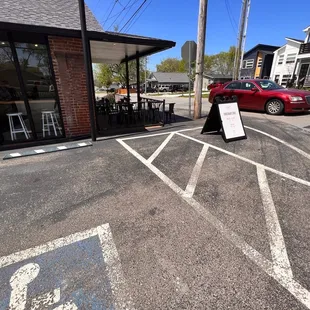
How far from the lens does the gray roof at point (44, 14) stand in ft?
15.3

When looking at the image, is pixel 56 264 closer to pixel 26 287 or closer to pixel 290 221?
pixel 26 287

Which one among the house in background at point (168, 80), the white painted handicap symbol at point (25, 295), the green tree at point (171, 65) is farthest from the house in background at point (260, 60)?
the green tree at point (171, 65)

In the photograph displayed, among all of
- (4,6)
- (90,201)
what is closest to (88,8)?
(4,6)

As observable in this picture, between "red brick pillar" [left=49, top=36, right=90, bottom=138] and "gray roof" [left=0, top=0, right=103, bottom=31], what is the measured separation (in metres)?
0.43

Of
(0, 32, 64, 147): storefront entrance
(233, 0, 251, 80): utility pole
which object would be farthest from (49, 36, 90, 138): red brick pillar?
(233, 0, 251, 80): utility pole

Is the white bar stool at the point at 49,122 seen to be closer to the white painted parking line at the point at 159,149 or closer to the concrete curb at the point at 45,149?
the concrete curb at the point at 45,149

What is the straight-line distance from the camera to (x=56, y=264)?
185cm

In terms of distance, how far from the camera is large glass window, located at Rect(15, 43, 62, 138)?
5.03 m

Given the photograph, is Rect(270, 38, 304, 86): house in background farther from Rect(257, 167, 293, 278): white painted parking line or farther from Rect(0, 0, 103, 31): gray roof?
Rect(257, 167, 293, 278): white painted parking line

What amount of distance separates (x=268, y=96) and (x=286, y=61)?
22.4 m

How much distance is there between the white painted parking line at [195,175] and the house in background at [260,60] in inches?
1233

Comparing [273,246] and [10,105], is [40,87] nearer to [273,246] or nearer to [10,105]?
[10,105]

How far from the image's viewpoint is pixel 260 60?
2930 cm

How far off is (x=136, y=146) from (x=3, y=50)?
4.11 metres
